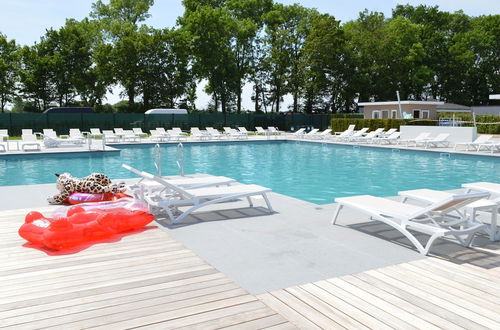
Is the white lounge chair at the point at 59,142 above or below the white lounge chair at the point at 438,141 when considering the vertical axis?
above

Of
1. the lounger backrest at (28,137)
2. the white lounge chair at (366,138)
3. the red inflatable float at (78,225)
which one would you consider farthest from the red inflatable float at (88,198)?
the white lounge chair at (366,138)

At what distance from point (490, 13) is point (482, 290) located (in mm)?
50463

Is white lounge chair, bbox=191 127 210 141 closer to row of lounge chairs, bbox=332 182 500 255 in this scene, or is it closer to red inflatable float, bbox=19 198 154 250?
red inflatable float, bbox=19 198 154 250

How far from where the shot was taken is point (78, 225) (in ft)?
15.6

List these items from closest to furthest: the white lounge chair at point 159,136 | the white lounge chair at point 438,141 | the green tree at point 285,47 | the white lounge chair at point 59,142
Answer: the white lounge chair at point 59,142, the white lounge chair at point 438,141, the white lounge chair at point 159,136, the green tree at point 285,47

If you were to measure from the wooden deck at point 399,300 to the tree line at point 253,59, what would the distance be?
3618 centimetres

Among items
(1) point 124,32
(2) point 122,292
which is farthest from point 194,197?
(1) point 124,32

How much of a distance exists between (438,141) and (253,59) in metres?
27.3

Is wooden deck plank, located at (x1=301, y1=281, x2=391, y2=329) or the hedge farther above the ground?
the hedge

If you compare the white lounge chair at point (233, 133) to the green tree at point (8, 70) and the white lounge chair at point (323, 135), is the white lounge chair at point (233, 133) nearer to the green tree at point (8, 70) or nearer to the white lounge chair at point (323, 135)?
the white lounge chair at point (323, 135)

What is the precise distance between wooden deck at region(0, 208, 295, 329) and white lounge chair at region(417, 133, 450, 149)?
16.8 metres

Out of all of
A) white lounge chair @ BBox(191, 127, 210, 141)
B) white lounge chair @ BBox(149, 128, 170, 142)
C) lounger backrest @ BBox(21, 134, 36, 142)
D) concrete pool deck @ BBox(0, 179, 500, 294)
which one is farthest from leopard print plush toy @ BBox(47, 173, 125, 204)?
white lounge chair @ BBox(191, 127, 210, 141)

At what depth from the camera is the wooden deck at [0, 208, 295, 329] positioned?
290cm

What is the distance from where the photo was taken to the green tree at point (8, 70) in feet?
118
